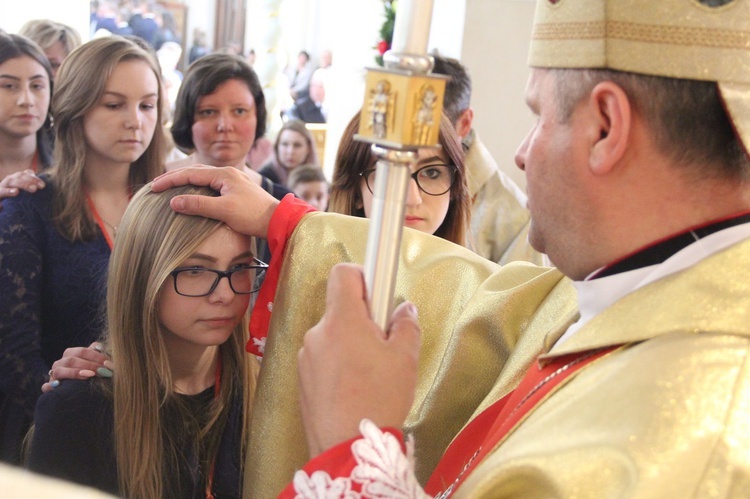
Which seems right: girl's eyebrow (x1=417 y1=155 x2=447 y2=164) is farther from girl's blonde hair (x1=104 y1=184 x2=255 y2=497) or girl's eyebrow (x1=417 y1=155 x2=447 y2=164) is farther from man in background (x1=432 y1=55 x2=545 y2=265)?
man in background (x1=432 y1=55 x2=545 y2=265)

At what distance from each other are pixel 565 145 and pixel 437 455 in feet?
2.29

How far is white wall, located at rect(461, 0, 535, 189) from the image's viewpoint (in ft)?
19.1

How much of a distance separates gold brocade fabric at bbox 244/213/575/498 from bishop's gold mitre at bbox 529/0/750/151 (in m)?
0.51

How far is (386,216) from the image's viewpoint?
104 centimetres

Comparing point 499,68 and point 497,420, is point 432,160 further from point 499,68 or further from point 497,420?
point 499,68

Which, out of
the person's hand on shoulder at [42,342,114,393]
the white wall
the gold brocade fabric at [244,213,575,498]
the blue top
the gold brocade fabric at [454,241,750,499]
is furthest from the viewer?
the white wall

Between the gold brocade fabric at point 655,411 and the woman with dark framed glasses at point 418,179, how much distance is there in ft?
4.79

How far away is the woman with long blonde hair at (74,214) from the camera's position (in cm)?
252

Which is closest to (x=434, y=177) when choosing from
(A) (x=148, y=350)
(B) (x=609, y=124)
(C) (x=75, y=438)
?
(A) (x=148, y=350)

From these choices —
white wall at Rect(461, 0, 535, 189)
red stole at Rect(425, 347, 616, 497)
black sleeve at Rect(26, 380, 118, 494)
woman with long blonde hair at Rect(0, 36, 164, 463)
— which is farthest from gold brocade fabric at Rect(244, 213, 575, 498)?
white wall at Rect(461, 0, 535, 189)

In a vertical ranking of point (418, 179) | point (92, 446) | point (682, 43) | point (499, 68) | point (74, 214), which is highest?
point (682, 43)

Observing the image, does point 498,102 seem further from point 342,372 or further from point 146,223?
point 342,372

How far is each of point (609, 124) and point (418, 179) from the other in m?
1.48

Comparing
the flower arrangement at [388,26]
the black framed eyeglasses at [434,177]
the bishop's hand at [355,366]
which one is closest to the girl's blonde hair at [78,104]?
the black framed eyeglasses at [434,177]
